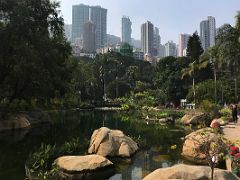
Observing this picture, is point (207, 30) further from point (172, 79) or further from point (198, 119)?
point (198, 119)

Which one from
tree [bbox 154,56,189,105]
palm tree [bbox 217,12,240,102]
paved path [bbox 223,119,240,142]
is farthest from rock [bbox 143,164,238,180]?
tree [bbox 154,56,189,105]

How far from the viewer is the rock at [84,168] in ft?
39.7

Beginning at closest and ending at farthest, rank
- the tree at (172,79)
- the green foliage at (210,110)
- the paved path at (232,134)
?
1. the paved path at (232,134)
2. the green foliage at (210,110)
3. the tree at (172,79)

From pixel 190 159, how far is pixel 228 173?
22.6 ft

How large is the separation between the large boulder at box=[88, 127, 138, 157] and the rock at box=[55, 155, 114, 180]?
95.2 inches

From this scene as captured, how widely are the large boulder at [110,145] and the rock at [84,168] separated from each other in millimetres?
2419

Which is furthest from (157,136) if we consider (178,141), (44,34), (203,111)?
(44,34)

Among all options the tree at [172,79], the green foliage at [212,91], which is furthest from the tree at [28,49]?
the tree at [172,79]

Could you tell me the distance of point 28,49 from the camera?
3012cm

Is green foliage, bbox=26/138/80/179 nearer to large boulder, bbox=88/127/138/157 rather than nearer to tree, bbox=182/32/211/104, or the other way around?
large boulder, bbox=88/127/138/157

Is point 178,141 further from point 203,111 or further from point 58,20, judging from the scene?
point 58,20

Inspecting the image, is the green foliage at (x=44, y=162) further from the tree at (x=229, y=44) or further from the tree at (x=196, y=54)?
the tree at (x=196, y=54)

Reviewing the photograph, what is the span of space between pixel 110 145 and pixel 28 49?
17.6 m

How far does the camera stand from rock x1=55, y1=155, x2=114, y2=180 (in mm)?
12109
